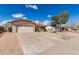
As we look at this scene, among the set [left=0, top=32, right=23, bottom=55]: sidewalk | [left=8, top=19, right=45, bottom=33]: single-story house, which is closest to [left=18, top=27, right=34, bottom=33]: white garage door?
[left=8, top=19, right=45, bottom=33]: single-story house

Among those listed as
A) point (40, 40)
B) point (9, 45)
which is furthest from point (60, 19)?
point (9, 45)

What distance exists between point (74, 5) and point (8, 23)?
1.19 m

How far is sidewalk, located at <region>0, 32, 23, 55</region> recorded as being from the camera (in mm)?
2986

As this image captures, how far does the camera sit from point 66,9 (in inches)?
119

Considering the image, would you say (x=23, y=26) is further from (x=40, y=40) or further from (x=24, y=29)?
(x=40, y=40)

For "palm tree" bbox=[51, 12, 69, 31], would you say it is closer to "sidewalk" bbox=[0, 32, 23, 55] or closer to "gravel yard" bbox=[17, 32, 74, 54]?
"gravel yard" bbox=[17, 32, 74, 54]

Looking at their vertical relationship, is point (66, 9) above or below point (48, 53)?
above

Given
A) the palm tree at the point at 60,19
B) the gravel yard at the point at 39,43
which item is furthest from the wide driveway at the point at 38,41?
the palm tree at the point at 60,19

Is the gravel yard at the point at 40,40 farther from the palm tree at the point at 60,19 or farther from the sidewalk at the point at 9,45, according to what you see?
the palm tree at the point at 60,19

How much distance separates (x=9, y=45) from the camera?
3.01 meters

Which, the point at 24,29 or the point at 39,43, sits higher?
the point at 24,29

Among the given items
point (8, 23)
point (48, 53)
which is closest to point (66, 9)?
point (48, 53)

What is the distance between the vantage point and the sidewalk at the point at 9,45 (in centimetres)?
299
